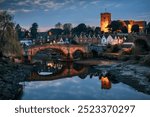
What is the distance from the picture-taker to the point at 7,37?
23391 mm

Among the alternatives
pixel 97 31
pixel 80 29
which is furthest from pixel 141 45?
pixel 97 31

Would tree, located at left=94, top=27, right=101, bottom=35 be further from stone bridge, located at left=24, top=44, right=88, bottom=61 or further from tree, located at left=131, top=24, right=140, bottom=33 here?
stone bridge, located at left=24, top=44, right=88, bottom=61

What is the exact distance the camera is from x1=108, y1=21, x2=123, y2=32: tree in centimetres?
6400

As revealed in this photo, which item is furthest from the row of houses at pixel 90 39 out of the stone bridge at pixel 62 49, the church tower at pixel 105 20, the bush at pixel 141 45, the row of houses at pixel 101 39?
the bush at pixel 141 45

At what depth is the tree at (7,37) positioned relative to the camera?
23297 millimetres

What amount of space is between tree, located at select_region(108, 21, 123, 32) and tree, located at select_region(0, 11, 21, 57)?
41.4 meters

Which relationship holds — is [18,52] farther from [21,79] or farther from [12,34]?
[21,79]

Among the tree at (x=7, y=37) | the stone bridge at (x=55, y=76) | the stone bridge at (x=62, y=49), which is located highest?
the tree at (x=7, y=37)

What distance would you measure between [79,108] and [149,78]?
516 inches

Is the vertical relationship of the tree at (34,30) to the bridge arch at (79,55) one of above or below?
above

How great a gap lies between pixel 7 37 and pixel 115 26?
140ft

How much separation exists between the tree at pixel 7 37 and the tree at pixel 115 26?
41383 mm

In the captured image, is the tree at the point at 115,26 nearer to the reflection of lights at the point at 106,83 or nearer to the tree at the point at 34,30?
the tree at the point at 34,30

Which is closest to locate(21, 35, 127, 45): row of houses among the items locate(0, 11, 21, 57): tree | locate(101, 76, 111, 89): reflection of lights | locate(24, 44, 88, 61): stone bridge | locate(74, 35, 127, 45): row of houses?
locate(74, 35, 127, 45): row of houses
